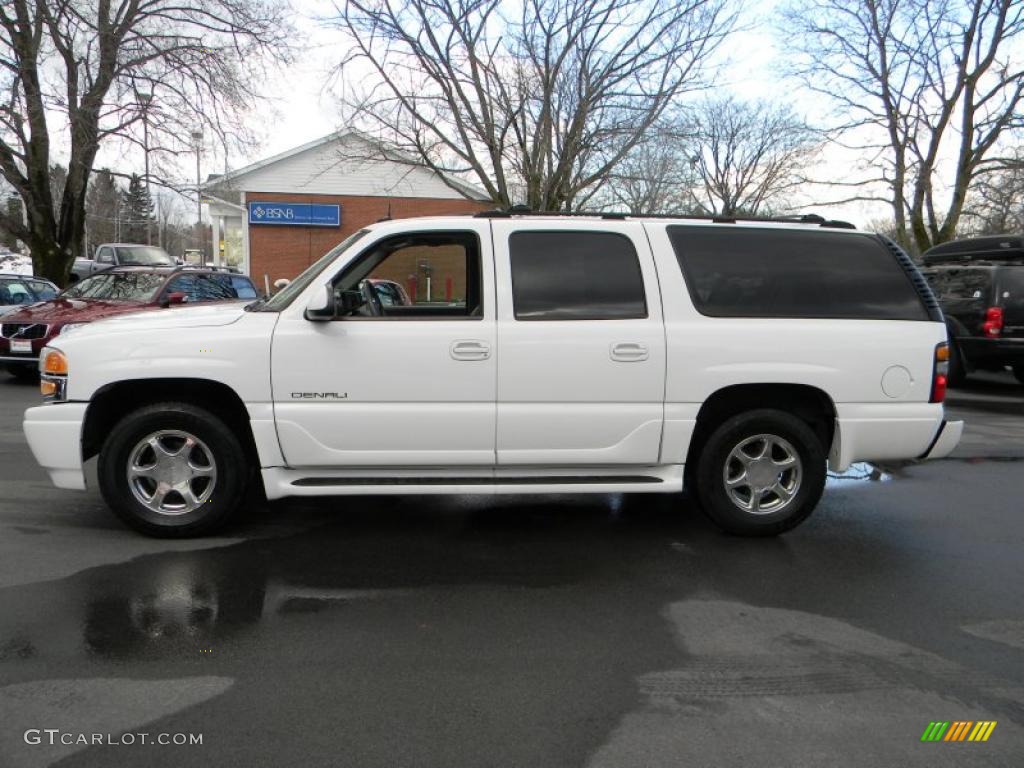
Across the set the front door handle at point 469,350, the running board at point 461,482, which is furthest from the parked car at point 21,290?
the front door handle at point 469,350

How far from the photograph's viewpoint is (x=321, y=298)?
422 cm

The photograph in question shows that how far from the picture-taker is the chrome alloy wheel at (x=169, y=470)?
4.44 m

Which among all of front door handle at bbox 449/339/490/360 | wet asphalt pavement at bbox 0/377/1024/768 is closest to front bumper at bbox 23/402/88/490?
wet asphalt pavement at bbox 0/377/1024/768

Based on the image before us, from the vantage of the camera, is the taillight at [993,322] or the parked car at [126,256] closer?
the taillight at [993,322]

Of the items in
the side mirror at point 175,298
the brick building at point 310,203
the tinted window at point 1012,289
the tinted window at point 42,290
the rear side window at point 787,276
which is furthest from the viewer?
the brick building at point 310,203

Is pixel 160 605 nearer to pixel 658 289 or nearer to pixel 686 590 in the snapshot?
pixel 686 590

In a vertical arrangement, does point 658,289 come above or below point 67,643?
above

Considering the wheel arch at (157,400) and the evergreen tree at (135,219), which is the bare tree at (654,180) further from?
the evergreen tree at (135,219)

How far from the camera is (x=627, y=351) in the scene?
440 centimetres

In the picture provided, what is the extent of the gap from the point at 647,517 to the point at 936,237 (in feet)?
77.9

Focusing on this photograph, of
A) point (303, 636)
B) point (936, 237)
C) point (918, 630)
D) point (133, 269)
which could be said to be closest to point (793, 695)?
point (918, 630)

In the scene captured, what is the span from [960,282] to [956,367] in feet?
4.45

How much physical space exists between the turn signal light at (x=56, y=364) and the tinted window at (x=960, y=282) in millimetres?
11680

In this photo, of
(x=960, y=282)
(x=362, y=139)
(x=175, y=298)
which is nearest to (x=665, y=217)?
(x=175, y=298)
